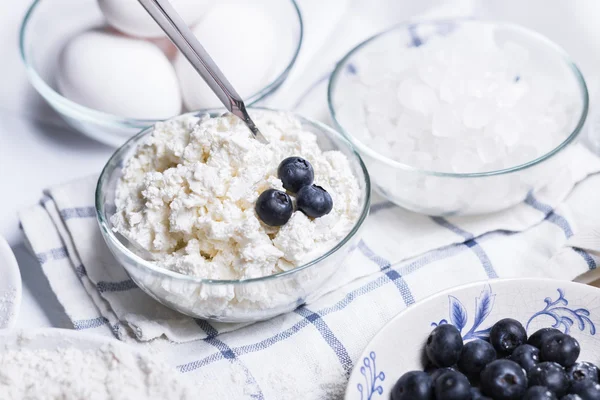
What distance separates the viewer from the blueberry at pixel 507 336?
1.18 metres

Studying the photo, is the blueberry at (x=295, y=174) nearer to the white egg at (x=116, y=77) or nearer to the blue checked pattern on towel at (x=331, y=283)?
the blue checked pattern on towel at (x=331, y=283)

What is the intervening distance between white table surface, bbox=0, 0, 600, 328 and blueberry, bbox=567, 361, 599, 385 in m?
0.86

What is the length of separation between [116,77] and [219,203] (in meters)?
0.54

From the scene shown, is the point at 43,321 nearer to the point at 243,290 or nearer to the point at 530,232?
the point at 243,290

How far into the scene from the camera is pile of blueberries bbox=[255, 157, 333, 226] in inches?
45.3

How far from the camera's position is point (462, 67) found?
5.30ft

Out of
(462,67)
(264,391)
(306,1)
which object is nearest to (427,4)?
(306,1)

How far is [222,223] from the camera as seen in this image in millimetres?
1160

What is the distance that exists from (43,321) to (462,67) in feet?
3.26

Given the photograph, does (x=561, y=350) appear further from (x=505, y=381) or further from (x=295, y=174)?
(x=295, y=174)

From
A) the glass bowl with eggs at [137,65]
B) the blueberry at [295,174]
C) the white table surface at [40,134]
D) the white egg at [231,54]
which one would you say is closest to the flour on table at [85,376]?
the white table surface at [40,134]

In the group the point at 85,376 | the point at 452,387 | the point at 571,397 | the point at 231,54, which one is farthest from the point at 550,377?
the point at 231,54

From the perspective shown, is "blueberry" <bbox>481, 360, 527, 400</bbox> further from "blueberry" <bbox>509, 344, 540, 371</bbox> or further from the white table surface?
the white table surface

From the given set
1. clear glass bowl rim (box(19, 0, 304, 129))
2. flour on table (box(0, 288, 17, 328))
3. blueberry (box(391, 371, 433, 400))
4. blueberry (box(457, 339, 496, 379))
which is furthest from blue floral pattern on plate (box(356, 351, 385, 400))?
clear glass bowl rim (box(19, 0, 304, 129))
